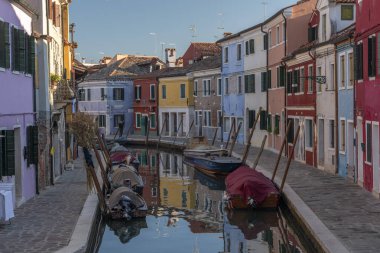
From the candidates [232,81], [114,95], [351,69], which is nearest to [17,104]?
[351,69]

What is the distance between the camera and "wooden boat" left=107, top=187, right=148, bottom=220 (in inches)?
739

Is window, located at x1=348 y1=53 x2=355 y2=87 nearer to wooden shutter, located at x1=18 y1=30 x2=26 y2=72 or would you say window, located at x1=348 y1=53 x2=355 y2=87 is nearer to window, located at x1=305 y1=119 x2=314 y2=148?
window, located at x1=305 y1=119 x2=314 y2=148

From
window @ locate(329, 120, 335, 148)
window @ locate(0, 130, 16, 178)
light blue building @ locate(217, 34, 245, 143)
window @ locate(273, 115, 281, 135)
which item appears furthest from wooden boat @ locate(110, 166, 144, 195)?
light blue building @ locate(217, 34, 245, 143)

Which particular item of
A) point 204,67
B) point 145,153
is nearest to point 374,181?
point 145,153

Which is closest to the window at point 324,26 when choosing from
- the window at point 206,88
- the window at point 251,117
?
the window at point 251,117

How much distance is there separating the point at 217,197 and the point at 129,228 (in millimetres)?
7282

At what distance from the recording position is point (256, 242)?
16.8 m

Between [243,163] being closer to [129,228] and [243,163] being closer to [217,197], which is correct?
[217,197]

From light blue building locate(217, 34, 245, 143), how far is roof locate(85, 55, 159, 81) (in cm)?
1809

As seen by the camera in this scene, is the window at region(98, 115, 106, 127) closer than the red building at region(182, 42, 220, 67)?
No

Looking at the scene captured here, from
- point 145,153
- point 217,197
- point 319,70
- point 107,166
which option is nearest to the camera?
point 217,197

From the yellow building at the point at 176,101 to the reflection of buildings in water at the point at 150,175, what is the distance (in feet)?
23.5

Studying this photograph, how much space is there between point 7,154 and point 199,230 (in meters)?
6.14

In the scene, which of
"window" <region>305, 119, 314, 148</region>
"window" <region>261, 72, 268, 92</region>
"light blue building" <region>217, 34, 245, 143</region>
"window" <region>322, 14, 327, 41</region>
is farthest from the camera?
"light blue building" <region>217, 34, 245, 143</region>
